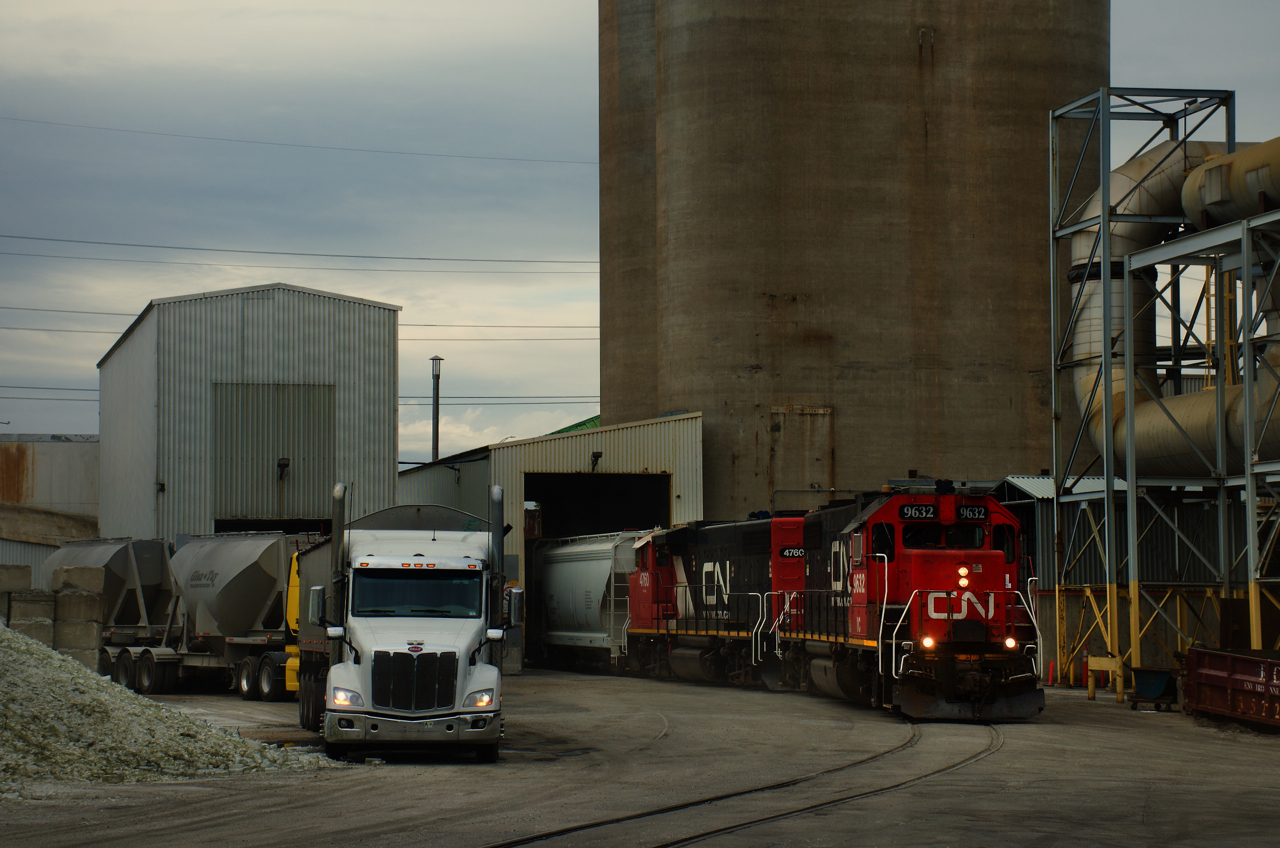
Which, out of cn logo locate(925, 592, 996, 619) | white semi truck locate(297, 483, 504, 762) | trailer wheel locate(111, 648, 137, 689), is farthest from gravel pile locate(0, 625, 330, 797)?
trailer wheel locate(111, 648, 137, 689)

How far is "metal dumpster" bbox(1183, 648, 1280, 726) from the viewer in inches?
798

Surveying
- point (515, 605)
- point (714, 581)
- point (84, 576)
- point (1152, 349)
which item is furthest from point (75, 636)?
point (1152, 349)

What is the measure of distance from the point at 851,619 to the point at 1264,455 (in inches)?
322

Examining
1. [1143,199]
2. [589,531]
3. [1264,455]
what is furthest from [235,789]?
[589,531]

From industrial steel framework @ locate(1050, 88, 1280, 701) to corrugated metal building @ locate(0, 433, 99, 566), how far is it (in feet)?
138

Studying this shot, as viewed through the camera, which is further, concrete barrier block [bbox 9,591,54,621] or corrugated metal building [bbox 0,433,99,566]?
corrugated metal building [bbox 0,433,99,566]

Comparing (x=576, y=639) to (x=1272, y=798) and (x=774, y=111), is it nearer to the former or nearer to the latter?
(x=774, y=111)

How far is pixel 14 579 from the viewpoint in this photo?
993 inches

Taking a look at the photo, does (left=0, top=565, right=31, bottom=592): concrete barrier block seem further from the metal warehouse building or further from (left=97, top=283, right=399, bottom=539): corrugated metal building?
the metal warehouse building

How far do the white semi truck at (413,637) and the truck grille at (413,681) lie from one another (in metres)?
0.01

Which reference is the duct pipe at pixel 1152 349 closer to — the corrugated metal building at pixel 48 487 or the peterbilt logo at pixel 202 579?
the peterbilt logo at pixel 202 579

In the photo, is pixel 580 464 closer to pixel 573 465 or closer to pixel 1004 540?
pixel 573 465

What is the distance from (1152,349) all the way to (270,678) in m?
19.5

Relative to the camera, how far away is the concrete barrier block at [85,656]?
24.9 meters
